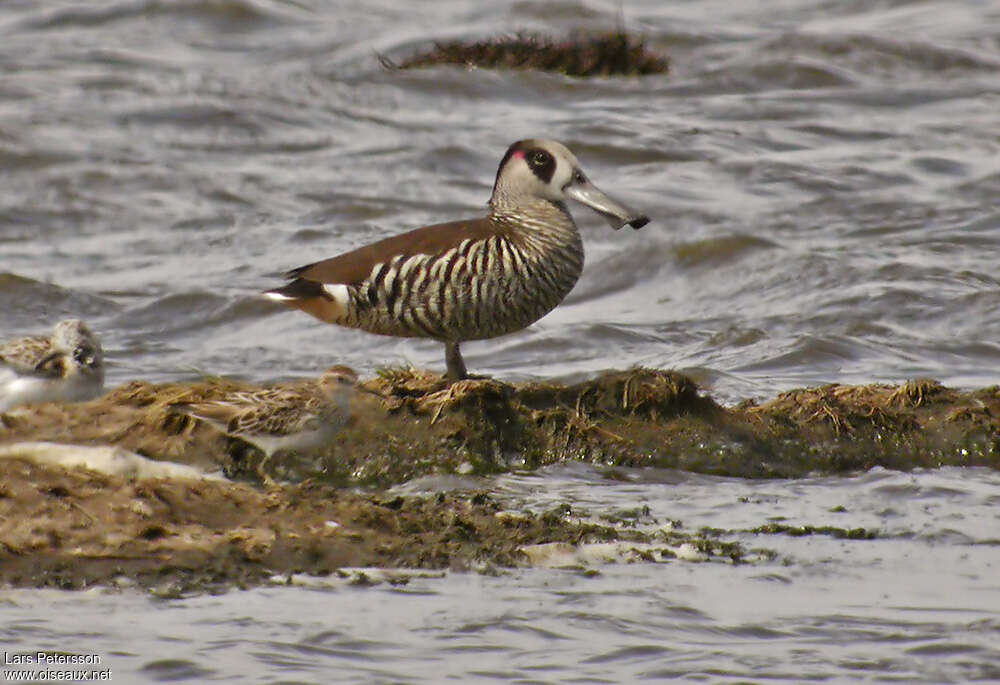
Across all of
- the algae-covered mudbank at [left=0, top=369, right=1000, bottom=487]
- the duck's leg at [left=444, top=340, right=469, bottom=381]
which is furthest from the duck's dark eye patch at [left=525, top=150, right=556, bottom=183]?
the algae-covered mudbank at [left=0, top=369, right=1000, bottom=487]

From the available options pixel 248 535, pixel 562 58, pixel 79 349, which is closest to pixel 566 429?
pixel 248 535

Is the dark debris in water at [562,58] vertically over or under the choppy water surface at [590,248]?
over

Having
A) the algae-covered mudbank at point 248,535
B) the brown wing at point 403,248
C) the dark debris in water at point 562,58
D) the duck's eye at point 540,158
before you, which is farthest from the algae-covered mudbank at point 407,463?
the dark debris in water at point 562,58

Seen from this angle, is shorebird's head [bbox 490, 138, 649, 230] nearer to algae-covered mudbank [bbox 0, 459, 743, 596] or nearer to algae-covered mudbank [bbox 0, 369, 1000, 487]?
algae-covered mudbank [bbox 0, 369, 1000, 487]

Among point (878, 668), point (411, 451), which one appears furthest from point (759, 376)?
point (878, 668)

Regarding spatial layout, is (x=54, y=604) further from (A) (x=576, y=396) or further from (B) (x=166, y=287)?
(B) (x=166, y=287)

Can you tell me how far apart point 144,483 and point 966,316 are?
729 centimetres

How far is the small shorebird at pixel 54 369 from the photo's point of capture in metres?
8.12

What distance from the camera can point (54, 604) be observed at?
20.1 ft

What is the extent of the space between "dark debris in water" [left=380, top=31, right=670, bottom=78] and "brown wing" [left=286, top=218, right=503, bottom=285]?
11029mm

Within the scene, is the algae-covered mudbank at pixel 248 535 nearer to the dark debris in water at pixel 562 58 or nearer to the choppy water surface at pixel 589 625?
the choppy water surface at pixel 589 625

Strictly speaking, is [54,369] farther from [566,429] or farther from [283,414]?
[566,429]

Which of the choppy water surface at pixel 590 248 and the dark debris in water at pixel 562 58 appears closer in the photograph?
the choppy water surface at pixel 590 248

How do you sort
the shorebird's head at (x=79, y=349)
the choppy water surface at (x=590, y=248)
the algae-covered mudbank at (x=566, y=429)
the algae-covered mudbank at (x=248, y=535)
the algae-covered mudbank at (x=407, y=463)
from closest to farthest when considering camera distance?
the choppy water surface at (x=590, y=248) → the algae-covered mudbank at (x=248, y=535) → the algae-covered mudbank at (x=407, y=463) → the algae-covered mudbank at (x=566, y=429) → the shorebird's head at (x=79, y=349)
